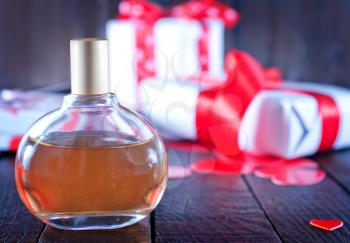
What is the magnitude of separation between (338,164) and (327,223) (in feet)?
0.63

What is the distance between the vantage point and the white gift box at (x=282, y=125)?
1.98 ft

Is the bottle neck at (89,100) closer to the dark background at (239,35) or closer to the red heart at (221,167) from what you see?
the red heart at (221,167)

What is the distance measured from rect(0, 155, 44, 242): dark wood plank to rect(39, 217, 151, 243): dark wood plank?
0.01 meters

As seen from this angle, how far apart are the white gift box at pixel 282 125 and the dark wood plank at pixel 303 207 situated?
69 millimetres

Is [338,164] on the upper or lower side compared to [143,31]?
lower

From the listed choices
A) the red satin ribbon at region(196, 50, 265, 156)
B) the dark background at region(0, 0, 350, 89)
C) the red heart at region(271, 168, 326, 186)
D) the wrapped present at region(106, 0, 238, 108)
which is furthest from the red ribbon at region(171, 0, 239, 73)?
the red heart at region(271, 168, 326, 186)

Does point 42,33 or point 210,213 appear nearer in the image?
point 210,213

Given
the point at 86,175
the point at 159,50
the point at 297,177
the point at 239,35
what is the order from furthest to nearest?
1. the point at 239,35
2. the point at 159,50
3. the point at 297,177
4. the point at 86,175

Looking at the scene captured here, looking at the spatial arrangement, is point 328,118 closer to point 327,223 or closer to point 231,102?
point 231,102

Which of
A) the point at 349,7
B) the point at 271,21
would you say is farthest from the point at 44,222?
the point at 271,21

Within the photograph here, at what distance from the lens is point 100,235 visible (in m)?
0.39

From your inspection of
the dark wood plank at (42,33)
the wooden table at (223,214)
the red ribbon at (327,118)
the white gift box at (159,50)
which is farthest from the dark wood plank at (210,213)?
the dark wood plank at (42,33)

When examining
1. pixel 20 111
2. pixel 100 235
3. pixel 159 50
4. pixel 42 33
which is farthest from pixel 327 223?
pixel 42 33

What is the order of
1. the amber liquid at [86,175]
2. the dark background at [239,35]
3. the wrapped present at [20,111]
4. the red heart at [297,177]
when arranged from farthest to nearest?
1. the dark background at [239,35]
2. the wrapped present at [20,111]
3. the red heart at [297,177]
4. the amber liquid at [86,175]
